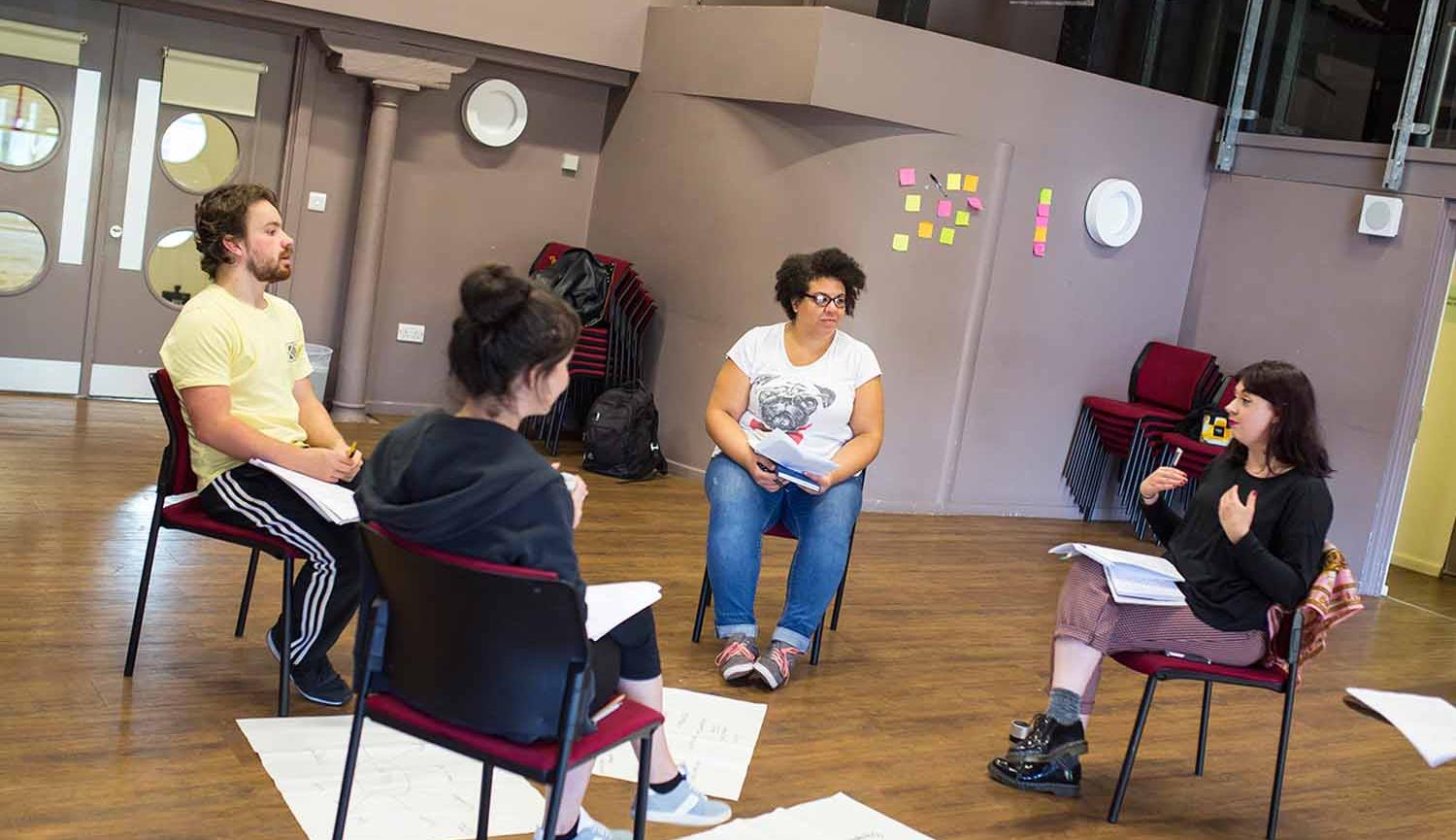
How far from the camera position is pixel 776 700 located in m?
3.87

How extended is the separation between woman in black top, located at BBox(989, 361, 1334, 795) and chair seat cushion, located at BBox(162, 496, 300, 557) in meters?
1.83

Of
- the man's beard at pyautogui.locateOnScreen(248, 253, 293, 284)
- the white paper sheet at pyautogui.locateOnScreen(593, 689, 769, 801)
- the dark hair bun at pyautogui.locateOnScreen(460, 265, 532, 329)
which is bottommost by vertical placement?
the white paper sheet at pyautogui.locateOnScreen(593, 689, 769, 801)

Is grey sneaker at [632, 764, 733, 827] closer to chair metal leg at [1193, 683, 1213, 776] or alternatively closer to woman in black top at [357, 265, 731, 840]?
woman in black top at [357, 265, 731, 840]

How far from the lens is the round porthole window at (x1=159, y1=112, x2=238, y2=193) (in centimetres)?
682

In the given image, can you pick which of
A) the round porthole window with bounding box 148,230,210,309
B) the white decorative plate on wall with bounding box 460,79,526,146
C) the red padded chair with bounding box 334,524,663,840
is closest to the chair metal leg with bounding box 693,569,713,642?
the red padded chair with bounding box 334,524,663,840

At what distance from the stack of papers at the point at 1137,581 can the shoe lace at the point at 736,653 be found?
1.04 meters

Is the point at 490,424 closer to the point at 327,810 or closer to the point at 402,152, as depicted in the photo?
the point at 327,810

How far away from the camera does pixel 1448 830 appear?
362 centimetres

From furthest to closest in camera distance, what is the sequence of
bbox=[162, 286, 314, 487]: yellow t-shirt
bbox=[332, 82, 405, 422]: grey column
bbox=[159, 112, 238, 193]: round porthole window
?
bbox=[332, 82, 405, 422]: grey column
bbox=[159, 112, 238, 193]: round porthole window
bbox=[162, 286, 314, 487]: yellow t-shirt

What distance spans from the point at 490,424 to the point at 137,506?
3.17m

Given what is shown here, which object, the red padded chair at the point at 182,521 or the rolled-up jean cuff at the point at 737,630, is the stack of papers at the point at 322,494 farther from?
the rolled-up jean cuff at the point at 737,630

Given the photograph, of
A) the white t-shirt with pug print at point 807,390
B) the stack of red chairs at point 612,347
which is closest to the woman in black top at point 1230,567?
the white t-shirt with pug print at point 807,390

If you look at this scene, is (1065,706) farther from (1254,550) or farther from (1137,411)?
(1137,411)

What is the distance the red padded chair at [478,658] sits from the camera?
207 centimetres
